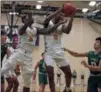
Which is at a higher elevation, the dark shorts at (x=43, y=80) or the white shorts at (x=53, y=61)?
the white shorts at (x=53, y=61)

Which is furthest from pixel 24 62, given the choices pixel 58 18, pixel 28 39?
pixel 58 18

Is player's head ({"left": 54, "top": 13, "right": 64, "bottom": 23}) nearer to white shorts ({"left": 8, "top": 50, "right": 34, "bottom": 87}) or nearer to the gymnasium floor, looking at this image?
white shorts ({"left": 8, "top": 50, "right": 34, "bottom": 87})

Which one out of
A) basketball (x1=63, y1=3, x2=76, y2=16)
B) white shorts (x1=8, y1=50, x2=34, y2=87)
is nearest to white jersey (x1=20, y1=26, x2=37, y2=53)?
white shorts (x1=8, y1=50, x2=34, y2=87)

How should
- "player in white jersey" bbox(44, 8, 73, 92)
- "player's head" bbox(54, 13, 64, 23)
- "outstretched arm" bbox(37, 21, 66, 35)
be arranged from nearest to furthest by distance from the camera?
"outstretched arm" bbox(37, 21, 66, 35) → "player's head" bbox(54, 13, 64, 23) → "player in white jersey" bbox(44, 8, 73, 92)

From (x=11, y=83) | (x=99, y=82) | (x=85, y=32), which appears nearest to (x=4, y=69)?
(x=11, y=83)

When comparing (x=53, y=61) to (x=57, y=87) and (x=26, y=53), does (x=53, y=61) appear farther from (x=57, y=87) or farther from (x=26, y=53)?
(x=57, y=87)

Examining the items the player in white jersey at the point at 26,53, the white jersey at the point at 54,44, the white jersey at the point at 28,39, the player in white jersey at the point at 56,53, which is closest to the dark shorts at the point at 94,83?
the player in white jersey at the point at 56,53

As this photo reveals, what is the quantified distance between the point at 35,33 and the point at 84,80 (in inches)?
185

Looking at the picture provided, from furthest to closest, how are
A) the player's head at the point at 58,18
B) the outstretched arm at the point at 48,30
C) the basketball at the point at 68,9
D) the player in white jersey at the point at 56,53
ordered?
1. the player in white jersey at the point at 56,53
2. the player's head at the point at 58,18
3. the outstretched arm at the point at 48,30
4. the basketball at the point at 68,9

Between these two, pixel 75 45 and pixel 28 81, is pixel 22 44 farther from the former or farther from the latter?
pixel 75 45

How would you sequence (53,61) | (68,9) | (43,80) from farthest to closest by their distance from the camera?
(43,80) → (53,61) → (68,9)

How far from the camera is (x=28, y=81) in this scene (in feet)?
16.6

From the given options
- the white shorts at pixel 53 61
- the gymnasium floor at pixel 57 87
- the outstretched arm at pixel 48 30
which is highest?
the outstretched arm at pixel 48 30

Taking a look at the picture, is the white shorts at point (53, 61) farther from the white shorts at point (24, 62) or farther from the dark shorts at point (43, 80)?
the dark shorts at point (43, 80)
